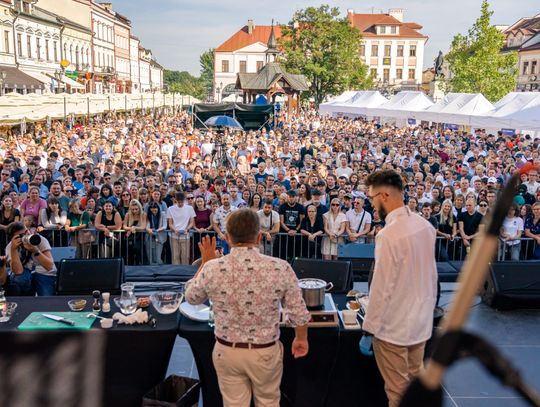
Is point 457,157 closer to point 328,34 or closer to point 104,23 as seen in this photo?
point 328,34

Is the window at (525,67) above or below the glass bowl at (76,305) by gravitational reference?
above

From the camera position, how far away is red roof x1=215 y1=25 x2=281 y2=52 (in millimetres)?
92125

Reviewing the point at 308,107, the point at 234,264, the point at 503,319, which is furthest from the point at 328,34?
the point at 234,264

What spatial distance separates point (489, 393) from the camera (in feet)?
16.6

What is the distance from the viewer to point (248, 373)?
3.47 metres

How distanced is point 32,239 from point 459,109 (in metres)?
17.5

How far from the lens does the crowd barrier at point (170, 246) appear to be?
9078 millimetres

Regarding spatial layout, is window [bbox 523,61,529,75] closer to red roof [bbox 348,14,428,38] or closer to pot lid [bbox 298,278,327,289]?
red roof [bbox 348,14,428,38]

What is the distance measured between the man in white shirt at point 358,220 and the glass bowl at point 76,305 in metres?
5.22

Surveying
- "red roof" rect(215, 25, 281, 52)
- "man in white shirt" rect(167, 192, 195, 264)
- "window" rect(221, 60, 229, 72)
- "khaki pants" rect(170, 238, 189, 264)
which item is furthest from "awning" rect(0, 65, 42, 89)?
"red roof" rect(215, 25, 281, 52)

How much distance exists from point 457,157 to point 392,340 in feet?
50.9

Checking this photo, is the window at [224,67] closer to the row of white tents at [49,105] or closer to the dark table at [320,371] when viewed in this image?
the row of white tents at [49,105]

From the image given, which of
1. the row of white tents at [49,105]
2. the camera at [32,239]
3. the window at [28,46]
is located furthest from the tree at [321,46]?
the camera at [32,239]

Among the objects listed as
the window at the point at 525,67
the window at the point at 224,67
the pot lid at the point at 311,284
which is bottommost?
the pot lid at the point at 311,284
